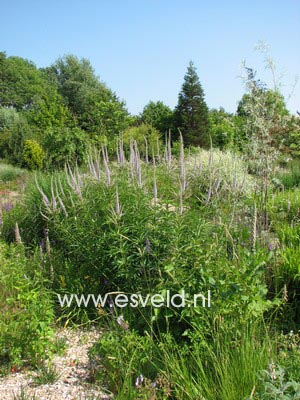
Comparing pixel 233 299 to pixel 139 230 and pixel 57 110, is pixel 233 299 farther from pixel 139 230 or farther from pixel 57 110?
pixel 57 110

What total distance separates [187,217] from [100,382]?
1369 mm

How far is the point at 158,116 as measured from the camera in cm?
2180

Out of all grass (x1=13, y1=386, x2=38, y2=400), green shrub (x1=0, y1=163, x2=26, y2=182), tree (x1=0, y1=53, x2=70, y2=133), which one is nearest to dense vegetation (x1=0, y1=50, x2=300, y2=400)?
grass (x1=13, y1=386, x2=38, y2=400)

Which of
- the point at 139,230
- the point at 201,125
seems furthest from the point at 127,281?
the point at 201,125

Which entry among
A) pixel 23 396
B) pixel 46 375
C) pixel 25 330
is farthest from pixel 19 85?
pixel 23 396

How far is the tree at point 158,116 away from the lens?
64.5 feet

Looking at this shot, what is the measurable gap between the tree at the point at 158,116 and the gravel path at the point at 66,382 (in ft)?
55.5

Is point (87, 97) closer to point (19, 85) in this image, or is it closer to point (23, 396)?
point (19, 85)

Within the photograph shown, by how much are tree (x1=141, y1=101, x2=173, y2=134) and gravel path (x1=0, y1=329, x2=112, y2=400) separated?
16902 mm

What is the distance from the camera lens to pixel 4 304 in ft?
10.2

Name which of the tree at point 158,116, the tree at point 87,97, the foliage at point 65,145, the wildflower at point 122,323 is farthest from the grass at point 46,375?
the tree at point 87,97

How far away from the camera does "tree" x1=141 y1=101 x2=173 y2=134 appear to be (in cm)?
1966

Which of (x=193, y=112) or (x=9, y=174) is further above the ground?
(x=193, y=112)

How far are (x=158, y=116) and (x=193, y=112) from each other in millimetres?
4959
